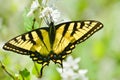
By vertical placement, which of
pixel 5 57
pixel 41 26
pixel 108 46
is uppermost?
pixel 41 26

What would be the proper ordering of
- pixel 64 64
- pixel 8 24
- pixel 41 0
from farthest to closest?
1. pixel 8 24
2. pixel 41 0
3. pixel 64 64

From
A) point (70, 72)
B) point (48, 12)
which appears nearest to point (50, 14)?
point (48, 12)

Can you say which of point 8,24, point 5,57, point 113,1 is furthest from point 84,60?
point 5,57

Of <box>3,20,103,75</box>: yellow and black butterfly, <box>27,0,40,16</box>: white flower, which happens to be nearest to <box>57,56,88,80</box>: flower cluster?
<box>3,20,103,75</box>: yellow and black butterfly

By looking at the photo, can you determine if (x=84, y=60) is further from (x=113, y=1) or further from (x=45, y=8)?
(x=45, y=8)

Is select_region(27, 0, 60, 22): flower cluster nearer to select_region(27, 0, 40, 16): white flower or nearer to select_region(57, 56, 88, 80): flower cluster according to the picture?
select_region(27, 0, 40, 16): white flower

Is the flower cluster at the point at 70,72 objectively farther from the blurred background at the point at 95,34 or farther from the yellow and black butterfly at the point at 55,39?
the blurred background at the point at 95,34

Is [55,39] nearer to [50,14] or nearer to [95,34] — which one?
[50,14]

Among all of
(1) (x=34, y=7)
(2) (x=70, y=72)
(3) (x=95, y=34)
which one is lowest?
(3) (x=95, y=34)
